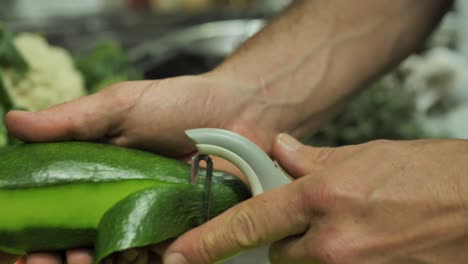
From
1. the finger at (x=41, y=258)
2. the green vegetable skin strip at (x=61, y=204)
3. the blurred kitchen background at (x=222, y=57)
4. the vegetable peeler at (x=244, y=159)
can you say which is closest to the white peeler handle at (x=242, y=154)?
the vegetable peeler at (x=244, y=159)

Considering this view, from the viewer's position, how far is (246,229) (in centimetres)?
75

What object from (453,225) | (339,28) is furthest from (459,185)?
(339,28)

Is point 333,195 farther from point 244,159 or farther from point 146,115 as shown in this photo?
point 146,115

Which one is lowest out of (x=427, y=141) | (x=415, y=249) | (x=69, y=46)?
(x=415, y=249)

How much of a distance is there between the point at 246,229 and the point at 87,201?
0.64 feet

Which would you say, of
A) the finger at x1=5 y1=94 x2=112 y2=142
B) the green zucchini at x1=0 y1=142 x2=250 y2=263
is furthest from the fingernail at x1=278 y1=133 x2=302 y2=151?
the finger at x1=5 y1=94 x2=112 y2=142

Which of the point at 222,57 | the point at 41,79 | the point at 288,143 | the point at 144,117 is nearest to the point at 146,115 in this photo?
the point at 144,117

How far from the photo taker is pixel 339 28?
1.28m

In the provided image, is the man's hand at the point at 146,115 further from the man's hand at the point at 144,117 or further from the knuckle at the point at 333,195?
the knuckle at the point at 333,195

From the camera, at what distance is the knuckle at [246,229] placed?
0.75 metres

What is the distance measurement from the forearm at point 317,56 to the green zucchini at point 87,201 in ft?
1.16

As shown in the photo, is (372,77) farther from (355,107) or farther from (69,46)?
(69,46)

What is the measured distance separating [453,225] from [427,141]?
0.12 metres

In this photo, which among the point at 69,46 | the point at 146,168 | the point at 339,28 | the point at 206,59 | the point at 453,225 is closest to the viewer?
the point at 453,225
